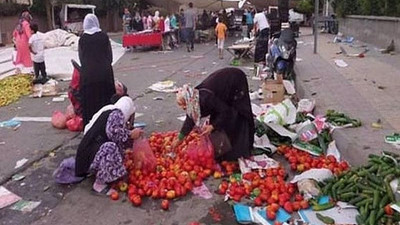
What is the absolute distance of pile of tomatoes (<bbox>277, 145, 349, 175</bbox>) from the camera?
500 centimetres

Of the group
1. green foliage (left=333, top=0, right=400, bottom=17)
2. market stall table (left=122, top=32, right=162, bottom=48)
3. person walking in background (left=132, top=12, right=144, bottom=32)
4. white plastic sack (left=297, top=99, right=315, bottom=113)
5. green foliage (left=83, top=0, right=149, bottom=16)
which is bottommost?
white plastic sack (left=297, top=99, right=315, bottom=113)

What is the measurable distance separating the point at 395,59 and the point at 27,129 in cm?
1023

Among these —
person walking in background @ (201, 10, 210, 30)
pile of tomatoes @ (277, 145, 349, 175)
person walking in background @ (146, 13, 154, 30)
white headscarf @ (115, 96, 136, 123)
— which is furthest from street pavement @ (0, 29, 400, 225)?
person walking in background @ (201, 10, 210, 30)

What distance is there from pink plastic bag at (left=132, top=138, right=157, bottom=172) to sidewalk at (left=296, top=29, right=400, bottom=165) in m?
2.20

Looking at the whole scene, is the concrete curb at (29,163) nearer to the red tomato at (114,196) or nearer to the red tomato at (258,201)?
the red tomato at (114,196)

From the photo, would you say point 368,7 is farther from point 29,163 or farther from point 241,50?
point 29,163

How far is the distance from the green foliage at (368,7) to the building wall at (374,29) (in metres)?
0.34

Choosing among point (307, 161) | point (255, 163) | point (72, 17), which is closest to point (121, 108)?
point (255, 163)

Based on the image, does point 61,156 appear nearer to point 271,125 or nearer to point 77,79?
point 77,79

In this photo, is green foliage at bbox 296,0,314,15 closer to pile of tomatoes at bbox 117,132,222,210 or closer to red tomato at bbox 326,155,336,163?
red tomato at bbox 326,155,336,163

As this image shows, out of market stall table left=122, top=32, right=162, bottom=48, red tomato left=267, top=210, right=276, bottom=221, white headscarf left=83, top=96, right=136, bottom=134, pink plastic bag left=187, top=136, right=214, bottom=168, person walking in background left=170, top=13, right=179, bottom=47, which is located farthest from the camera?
person walking in background left=170, top=13, right=179, bottom=47

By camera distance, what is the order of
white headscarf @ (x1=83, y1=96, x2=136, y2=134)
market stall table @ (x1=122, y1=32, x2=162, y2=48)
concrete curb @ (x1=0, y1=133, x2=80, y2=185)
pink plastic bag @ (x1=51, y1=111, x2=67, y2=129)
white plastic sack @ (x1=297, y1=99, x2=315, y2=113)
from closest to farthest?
white headscarf @ (x1=83, y1=96, x2=136, y2=134)
concrete curb @ (x1=0, y1=133, x2=80, y2=185)
white plastic sack @ (x1=297, y1=99, x2=315, y2=113)
pink plastic bag @ (x1=51, y1=111, x2=67, y2=129)
market stall table @ (x1=122, y1=32, x2=162, y2=48)

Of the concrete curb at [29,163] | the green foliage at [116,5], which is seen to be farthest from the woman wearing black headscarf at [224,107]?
the green foliage at [116,5]

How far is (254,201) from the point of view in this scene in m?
4.49
